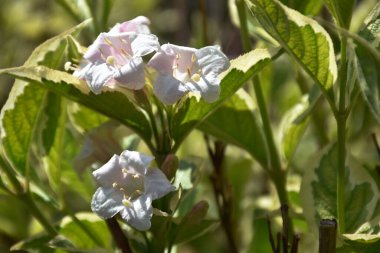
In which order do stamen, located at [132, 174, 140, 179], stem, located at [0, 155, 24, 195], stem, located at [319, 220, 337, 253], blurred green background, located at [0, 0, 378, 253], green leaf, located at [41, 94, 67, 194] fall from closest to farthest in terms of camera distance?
stem, located at [319, 220, 337, 253] < stamen, located at [132, 174, 140, 179] < stem, located at [0, 155, 24, 195] < green leaf, located at [41, 94, 67, 194] < blurred green background, located at [0, 0, 378, 253]

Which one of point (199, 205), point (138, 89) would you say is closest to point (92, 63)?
point (138, 89)

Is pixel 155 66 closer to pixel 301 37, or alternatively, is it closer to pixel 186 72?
pixel 186 72

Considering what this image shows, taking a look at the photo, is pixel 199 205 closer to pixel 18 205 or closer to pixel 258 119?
pixel 258 119

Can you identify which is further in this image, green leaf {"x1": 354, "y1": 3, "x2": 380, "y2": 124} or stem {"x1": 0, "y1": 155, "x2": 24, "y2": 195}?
stem {"x1": 0, "y1": 155, "x2": 24, "y2": 195}

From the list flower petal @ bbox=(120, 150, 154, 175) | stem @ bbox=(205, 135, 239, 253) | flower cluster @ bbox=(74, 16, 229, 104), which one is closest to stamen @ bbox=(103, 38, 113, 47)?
flower cluster @ bbox=(74, 16, 229, 104)

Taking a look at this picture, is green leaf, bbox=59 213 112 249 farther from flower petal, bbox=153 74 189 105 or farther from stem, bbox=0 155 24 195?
flower petal, bbox=153 74 189 105

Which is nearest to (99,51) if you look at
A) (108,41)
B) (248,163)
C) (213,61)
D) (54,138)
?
(108,41)
